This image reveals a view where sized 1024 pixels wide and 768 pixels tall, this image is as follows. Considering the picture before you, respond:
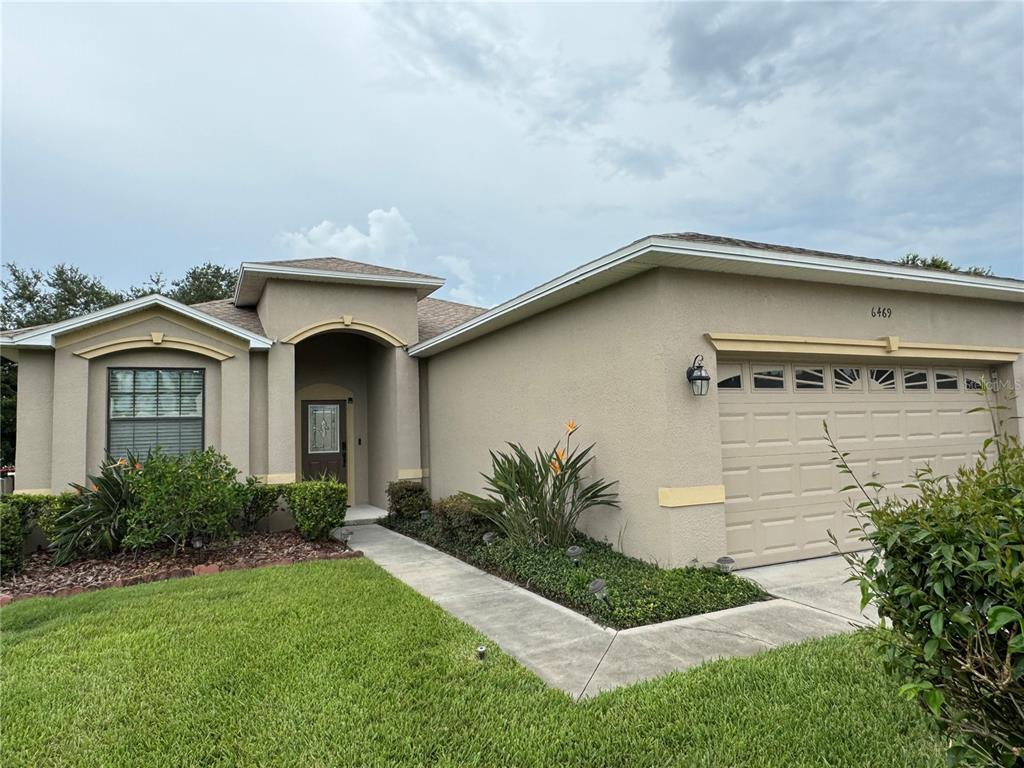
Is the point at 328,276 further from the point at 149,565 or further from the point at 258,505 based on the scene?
the point at 149,565

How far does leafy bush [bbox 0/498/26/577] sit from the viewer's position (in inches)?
293

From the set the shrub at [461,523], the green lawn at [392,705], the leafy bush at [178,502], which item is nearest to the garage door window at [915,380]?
the green lawn at [392,705]

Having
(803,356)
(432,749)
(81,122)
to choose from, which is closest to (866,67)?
(803,356)

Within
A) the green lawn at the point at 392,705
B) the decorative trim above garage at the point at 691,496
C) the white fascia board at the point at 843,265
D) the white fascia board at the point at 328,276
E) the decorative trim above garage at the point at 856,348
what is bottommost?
the green lawn at the point at 392,705

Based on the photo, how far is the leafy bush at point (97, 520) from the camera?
7.92 meters

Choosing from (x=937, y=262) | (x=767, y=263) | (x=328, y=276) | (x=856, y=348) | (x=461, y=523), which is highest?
(x=937, y=262)

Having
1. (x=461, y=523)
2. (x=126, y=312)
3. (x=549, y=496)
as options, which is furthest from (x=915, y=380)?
(x=126, y=312)

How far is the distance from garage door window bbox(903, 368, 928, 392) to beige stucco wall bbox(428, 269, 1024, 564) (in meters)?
0.49

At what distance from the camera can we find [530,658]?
14.1 ft

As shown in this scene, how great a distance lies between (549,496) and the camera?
723 centimetres

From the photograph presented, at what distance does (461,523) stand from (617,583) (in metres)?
3.25

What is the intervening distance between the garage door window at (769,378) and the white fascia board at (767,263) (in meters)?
1.26

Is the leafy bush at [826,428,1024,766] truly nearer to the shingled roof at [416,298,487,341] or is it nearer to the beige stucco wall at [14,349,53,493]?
the shingled roof at [416,298,487,341]

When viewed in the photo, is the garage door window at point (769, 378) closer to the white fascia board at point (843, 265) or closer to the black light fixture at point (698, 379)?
the black light fixture at point (698, 379)
